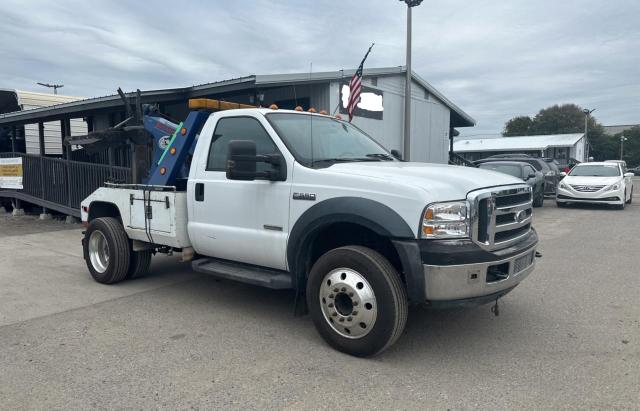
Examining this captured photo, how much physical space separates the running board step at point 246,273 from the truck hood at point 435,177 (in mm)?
1105

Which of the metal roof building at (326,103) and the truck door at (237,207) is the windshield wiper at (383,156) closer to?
the truck door at (237,207)

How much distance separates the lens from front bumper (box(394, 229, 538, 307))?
3562 millimetres

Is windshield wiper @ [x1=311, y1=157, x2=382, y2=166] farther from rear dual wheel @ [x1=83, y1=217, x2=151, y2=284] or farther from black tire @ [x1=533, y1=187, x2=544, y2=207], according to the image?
black tire @ [x1=533, y1=187, x2=544, y2=207]

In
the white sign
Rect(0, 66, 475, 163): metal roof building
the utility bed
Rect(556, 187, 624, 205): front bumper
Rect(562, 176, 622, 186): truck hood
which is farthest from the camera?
Rect(562, 176, 622, 186): truck hood

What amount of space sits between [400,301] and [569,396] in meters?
Result: 1.27

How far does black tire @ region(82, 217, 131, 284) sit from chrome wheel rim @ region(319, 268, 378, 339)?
10.3 ft

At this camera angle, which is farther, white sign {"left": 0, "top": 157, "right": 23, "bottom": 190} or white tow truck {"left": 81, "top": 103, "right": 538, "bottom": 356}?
white sign {"left": 0, "top": 157, "right": 23, "bottom": 190}

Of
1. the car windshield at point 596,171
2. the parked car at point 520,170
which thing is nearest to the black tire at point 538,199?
the parked car at point 520,170

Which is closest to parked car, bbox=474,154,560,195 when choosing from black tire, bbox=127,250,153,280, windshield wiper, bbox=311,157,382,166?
windshield wiper, bbox=311,157,382,166

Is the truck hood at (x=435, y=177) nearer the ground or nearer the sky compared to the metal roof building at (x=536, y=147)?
nearer the ground

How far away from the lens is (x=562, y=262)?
749 cm

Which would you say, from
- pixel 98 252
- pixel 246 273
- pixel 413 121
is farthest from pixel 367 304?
pixel 413 121

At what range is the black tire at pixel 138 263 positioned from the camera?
628cm

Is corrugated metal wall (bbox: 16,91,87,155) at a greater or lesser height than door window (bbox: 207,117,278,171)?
greater
